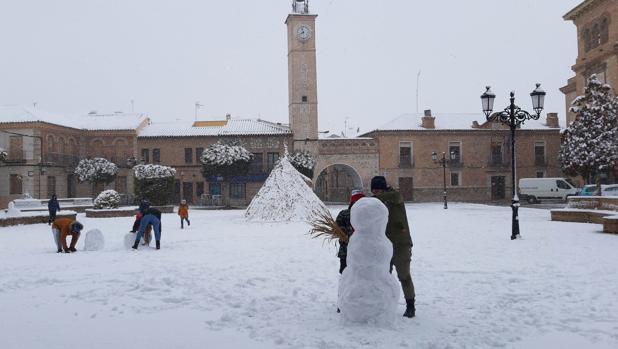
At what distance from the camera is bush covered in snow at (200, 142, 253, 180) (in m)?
34.9

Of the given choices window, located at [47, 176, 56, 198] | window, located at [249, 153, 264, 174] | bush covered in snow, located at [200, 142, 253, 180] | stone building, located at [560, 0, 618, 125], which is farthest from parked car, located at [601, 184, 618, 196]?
window, located at [47, 176, 56, 198]

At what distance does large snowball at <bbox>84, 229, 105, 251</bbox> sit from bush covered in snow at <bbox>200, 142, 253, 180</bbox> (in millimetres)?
23480

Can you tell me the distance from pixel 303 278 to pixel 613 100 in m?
24.1

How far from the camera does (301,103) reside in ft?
126

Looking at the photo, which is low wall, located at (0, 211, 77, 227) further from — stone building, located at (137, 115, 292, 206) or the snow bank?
stone building, located at (137, 115, 292, 206)

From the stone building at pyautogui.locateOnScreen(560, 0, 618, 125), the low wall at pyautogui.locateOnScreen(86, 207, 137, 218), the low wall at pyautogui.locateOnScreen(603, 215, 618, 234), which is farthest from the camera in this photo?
the stone building at pyautogui.locateOnScreen(560, 0, 618, 125)

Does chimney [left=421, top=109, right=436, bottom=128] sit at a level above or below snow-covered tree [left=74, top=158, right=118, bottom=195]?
above

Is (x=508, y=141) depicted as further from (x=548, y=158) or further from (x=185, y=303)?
(x=185, y=303)

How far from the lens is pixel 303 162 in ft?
113

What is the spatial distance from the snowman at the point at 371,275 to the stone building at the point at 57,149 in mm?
31348

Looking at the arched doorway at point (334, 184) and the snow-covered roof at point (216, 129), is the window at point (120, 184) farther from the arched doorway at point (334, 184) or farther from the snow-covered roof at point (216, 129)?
the arched doorway at point (334, 184)

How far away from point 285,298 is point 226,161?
2908cm

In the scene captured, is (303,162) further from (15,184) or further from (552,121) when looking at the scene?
(552,121)

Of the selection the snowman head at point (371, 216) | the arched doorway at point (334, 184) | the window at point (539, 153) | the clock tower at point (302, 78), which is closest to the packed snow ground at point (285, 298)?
the snowman head at point (371, 216)
